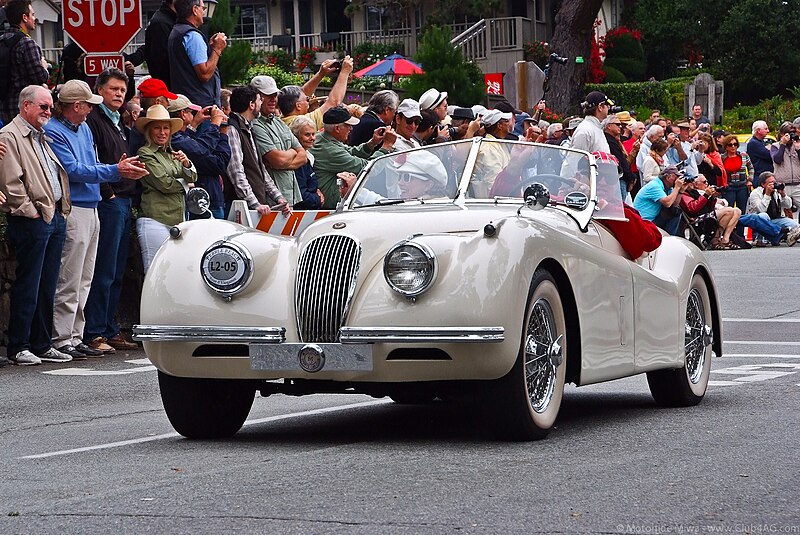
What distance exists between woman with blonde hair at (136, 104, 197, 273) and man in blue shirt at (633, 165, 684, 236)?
11387 mm

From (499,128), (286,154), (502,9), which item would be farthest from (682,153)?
(502,9)

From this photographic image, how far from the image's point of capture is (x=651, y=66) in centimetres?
6625

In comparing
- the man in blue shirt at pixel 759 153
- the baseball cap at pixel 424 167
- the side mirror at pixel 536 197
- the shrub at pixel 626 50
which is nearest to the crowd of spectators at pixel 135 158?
the baseball cap at pixel 424 167

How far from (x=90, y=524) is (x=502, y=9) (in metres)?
55.7

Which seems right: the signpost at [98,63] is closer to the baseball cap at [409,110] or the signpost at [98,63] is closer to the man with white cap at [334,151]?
the man with white cap at [334,151]

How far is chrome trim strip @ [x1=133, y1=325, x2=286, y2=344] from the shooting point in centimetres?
786

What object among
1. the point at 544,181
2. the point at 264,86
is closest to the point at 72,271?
the point at 264,86

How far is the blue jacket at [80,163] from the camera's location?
Answer: 1293 centimetres

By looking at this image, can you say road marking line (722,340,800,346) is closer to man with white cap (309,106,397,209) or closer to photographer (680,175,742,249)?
man with white cap (309,106,397,209)

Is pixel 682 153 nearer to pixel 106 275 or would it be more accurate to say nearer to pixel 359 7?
pixel 106 275

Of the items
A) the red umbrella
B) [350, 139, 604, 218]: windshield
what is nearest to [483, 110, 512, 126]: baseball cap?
[350, 139, 604, 218]: windshield

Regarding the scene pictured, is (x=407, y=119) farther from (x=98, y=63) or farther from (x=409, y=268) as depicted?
(x=409, y=268)

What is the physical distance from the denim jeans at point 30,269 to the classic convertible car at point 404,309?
4.51 m

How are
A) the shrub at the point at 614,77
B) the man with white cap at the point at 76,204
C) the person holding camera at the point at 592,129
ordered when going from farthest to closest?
the shrub at the point at 614,77, the person holding camera at the point at 592,129, the man with white cap at the point at 76,204
